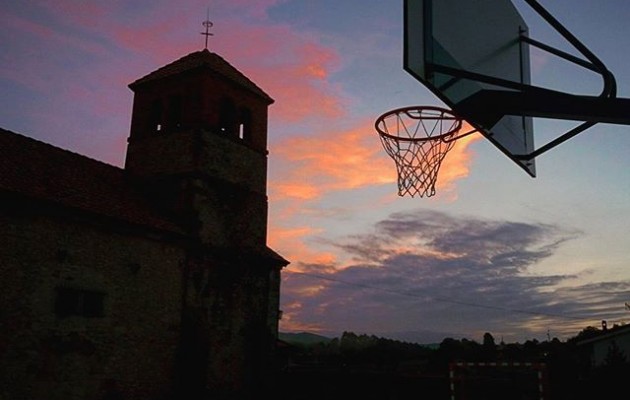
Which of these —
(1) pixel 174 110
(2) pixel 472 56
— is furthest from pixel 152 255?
(2) pixel 472 56

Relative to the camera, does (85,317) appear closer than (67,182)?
Yes

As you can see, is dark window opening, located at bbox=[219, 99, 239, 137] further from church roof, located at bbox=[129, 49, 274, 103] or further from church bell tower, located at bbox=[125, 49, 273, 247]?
church roof, located at bbox=[129, 49, 274, 103]

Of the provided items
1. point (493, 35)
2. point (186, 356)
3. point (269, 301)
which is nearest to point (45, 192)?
point (186, 356)

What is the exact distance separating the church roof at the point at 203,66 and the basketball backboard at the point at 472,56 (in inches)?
613

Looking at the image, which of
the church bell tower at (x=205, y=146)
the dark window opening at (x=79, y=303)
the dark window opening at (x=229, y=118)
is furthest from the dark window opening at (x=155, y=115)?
the dark window opening at (x=79, y=303)

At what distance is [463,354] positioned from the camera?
37.1 metres

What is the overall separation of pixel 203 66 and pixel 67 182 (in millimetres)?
7125

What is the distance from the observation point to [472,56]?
671cm

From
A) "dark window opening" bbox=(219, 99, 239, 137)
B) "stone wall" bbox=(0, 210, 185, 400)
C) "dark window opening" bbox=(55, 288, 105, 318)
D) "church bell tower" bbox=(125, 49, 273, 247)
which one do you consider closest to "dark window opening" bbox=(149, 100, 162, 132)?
"church bell tower" bbox=(125, 49, 273, 247)

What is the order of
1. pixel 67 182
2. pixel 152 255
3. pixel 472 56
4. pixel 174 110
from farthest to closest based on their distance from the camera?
pixel 174 110 → pixel 152 255 → pixel 67 182 → pixel 472 56

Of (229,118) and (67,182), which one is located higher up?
(229,118)

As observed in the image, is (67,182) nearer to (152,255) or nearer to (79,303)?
(152,255)

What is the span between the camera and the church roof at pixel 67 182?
593 inches

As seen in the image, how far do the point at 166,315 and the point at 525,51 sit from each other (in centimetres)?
1364
